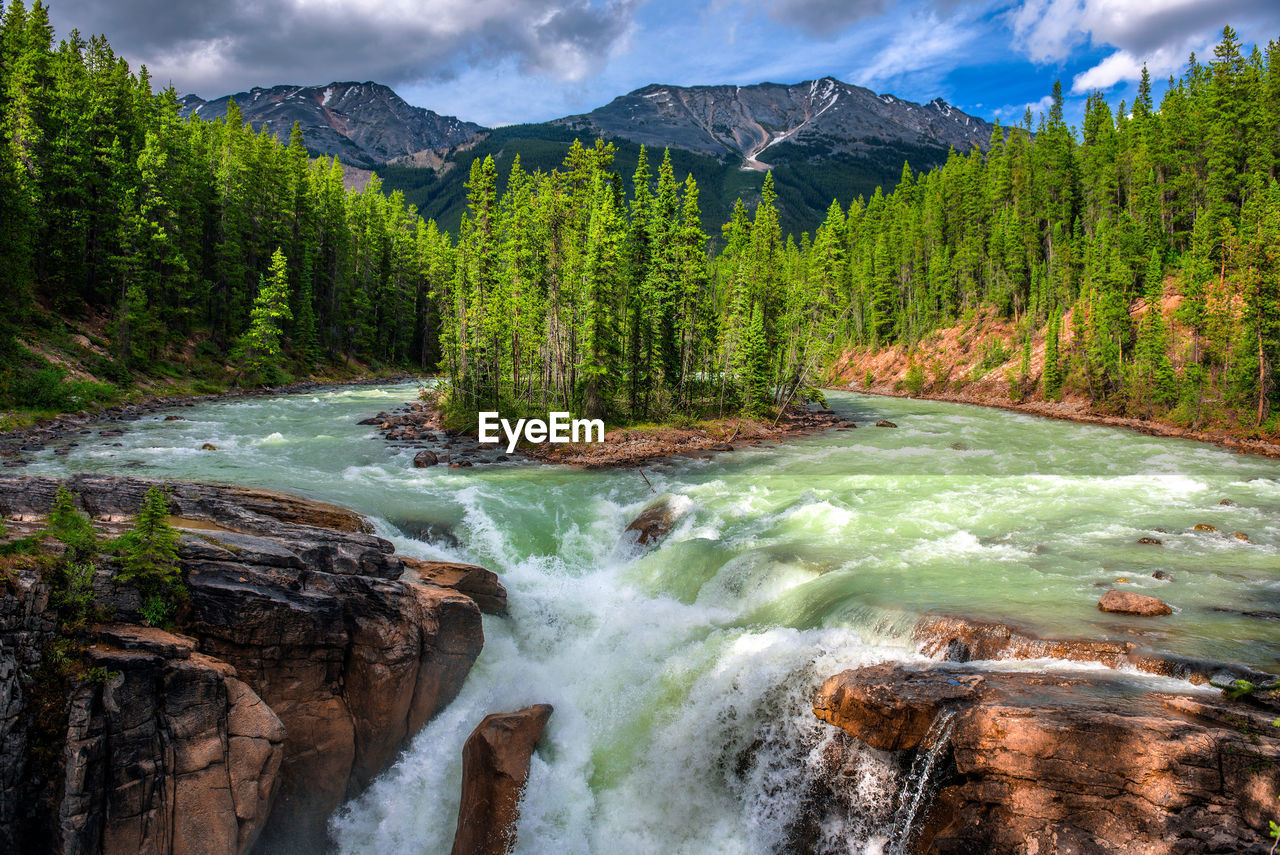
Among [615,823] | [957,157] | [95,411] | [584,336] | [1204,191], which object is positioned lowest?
[615,823]

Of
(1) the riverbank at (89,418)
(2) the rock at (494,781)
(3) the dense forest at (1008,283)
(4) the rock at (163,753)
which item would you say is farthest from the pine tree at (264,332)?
(2) the rock at (494,781)

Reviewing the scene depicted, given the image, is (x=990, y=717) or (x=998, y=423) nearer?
(x=990, y=717)

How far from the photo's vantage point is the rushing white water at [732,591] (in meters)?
8.85

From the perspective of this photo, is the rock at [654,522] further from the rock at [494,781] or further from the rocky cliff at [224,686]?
the rock at [494,781]

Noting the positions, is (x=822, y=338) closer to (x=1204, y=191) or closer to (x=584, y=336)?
(x=584, y=336)

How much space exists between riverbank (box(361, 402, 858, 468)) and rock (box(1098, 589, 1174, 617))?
1780 centimetres

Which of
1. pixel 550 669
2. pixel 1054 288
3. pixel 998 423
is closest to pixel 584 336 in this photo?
pixel 550 669

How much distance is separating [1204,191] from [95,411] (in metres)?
73.3

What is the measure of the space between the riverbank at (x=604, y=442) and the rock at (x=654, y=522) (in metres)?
7.93

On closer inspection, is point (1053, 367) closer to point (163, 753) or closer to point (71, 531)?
point (163, 753)

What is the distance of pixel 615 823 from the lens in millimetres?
8969

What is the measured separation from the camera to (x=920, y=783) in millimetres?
7316

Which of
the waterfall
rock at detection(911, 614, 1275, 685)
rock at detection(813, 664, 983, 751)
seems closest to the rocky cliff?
rock at detection(813, 664, 983, 751)

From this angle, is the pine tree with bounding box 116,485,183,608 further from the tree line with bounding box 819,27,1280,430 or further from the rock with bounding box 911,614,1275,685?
the tree line with bounding box 819,27,1280,430
